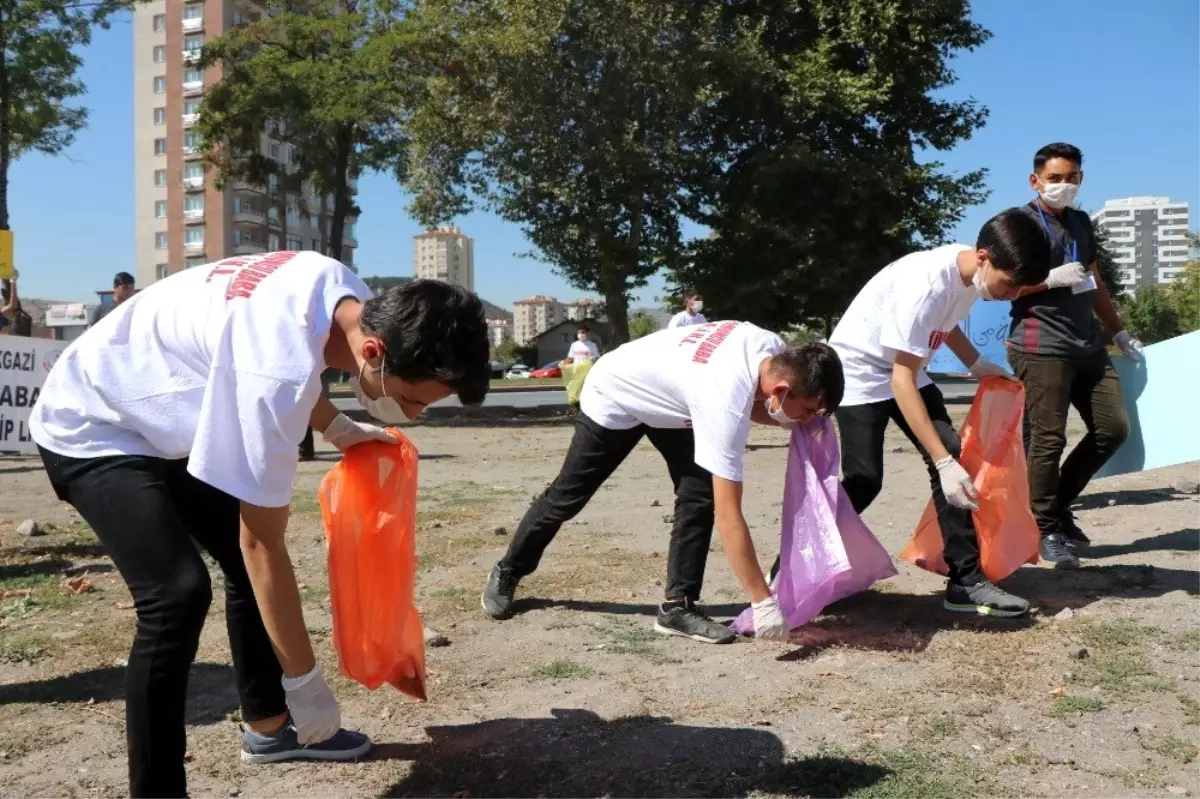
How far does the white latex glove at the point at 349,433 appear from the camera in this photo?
110 inches

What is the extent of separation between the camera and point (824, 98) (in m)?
19.0

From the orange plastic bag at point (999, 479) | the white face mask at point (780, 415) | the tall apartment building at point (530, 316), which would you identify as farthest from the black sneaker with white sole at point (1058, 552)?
the tall apartment building at point (530, 316)

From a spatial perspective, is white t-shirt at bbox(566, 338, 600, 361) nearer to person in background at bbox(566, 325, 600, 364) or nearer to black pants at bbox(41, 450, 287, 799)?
person in background at bbox(566, 325, 600, 364)

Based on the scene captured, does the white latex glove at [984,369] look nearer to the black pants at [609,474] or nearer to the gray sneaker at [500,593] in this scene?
the black pants at [609,474]

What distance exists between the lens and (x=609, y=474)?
411 centimetres

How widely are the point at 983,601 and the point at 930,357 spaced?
3.04 ft

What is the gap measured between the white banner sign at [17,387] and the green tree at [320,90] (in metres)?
8.94

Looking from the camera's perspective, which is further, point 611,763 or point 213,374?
point 611,763

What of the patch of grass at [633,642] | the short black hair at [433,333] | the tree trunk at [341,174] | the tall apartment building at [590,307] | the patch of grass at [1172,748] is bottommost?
the patch of grass at [633,642]

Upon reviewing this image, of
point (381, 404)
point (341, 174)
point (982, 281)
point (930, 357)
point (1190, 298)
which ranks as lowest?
point (381, 404)

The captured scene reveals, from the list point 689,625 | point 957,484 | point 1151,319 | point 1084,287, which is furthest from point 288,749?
point 1151,319

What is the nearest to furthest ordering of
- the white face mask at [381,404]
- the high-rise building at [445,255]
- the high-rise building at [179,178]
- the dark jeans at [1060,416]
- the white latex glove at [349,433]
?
the white face mask at [381,404]
the white latex glove at [349,433]
the dark jeans at [1060,416]
the high-rise building at [179,178]
the high-rise building at [445,255]

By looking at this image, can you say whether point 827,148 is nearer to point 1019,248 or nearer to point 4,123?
point 4,123

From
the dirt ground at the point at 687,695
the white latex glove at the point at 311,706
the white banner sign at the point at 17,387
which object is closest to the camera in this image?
the white latex glove at the point at 311,706
